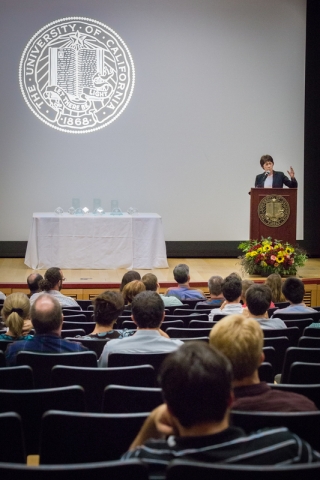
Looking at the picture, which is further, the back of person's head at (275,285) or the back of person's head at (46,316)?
the back of person's head at (275,285)

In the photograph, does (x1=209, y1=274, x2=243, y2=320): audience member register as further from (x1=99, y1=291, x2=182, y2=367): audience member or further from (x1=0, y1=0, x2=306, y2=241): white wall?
(x1=0, y1=0, x2=306, y2=241): white wall

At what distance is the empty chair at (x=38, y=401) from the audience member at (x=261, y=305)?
2000 millimetres

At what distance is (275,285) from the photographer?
19.7 feet

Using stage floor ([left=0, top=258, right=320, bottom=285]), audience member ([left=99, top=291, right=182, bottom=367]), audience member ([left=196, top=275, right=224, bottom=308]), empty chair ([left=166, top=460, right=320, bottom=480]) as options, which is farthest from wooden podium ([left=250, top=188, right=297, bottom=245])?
empty chair ([left=166, top=460, right=320, bottom=480])

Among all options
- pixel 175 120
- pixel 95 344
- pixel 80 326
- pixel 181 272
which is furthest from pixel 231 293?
pixel 175 120

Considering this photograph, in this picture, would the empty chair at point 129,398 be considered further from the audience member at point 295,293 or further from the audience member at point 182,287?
the audience member at point 182,287

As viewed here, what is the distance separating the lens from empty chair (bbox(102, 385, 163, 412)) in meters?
2.50

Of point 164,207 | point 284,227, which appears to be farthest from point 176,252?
point 284,227

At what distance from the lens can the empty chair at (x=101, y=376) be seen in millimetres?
2947

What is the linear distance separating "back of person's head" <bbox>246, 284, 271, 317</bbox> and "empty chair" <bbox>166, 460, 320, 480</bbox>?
2849 mm

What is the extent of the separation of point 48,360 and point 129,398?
88 centimetres

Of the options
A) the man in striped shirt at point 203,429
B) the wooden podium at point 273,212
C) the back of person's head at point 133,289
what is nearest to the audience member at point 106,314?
the back of person's head at point 133,289

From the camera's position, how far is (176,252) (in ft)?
36.8

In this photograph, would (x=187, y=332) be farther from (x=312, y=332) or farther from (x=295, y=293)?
(x=295, y=293)
